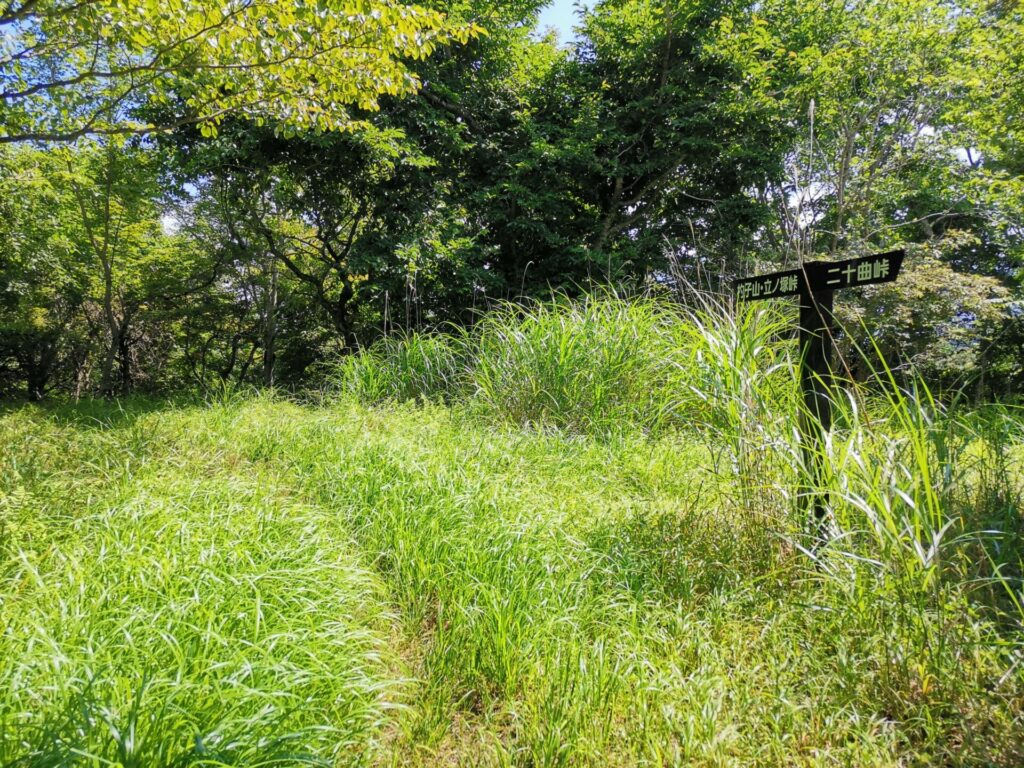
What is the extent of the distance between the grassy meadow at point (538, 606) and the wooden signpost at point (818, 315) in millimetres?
78

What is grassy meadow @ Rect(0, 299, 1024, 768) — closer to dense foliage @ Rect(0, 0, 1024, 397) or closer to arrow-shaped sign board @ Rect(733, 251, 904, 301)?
arrow-shaped sign board @ Rect(733, 251, 904, 301)

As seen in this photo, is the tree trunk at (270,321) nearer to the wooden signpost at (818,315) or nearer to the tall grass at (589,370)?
the tall grass at (589,370)

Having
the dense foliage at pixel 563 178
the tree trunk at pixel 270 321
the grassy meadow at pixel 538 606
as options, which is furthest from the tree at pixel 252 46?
the tree trunk at pixel 270 321

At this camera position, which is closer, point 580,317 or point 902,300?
point 580,317

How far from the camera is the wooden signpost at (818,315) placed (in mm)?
2013

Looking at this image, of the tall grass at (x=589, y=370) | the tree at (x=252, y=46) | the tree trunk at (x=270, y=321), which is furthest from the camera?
the tree trunk at (x=270, y=321)

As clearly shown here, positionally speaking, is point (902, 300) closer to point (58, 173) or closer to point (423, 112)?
point (423, 112)

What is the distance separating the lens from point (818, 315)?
220cm

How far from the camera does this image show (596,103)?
9141 millimetres

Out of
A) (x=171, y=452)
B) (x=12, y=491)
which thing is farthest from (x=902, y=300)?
(x=12, y=491)

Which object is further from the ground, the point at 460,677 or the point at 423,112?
the point at 423,112

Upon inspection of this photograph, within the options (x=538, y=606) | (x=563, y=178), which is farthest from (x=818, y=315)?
(x=563, y=178)

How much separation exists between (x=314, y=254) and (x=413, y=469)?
784 centimetres

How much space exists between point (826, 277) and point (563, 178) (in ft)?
23.9
